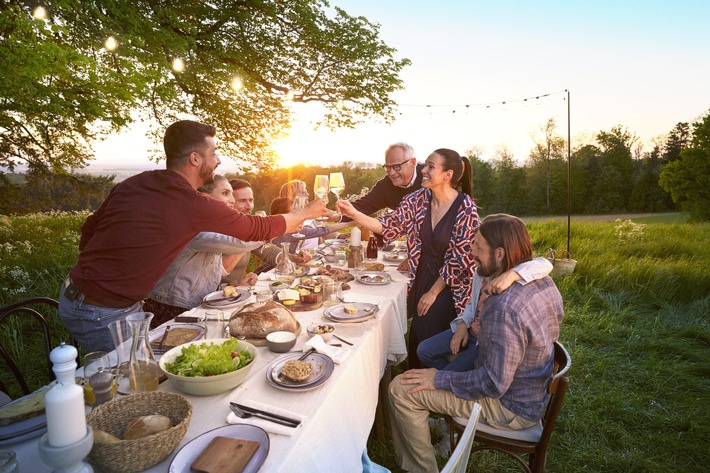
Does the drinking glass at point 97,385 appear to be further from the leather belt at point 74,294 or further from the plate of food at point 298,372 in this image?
the leather belt at point 74,294

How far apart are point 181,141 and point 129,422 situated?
1.64 meters

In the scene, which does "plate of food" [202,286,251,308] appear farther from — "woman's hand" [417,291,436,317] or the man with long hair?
"woman's hand" [417,291,436,317]

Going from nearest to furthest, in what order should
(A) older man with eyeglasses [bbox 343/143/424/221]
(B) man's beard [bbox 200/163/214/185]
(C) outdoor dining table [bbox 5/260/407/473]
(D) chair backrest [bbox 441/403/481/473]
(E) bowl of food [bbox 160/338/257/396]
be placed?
(D) chair backrest [bbox 441/403/481/473], (C) outdoor dining table [bbox 5/260/407/473], (E) bowl of food [bbox 160/338/257/396], (B) man's beard [bbox 200/163/214/185], (A) older man with eyeglasses [bbox 343/143/424/221]

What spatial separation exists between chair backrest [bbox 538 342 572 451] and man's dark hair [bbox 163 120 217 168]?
7.69 ft

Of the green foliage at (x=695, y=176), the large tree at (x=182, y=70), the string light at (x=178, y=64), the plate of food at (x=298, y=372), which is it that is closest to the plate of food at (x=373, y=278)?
the plate of food at (x=298, y=372)

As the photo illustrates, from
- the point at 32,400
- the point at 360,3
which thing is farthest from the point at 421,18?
the point at 32,400

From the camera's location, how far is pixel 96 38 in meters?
6.70

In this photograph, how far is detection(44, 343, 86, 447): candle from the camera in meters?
0.84

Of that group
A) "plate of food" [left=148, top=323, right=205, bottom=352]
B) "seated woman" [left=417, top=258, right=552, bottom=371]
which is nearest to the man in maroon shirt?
"plate of food" [left=148, top=323, right=205, bottom=352]

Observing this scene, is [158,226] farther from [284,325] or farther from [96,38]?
[96,38]

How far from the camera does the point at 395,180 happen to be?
460cm

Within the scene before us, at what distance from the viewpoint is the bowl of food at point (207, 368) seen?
4.95 feet

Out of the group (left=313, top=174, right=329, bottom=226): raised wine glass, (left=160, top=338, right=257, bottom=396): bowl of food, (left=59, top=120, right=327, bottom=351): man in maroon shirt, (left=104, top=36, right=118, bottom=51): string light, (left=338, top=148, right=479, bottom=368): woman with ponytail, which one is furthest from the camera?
(left=104, top=36, right=118, bottom=51): string light

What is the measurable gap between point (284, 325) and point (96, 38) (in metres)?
7.27
